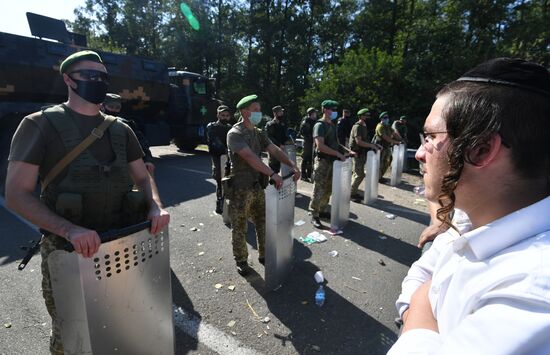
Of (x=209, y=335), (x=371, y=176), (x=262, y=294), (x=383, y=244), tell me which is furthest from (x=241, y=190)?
(x=371, y=176)

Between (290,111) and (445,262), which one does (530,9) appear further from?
(445,262)

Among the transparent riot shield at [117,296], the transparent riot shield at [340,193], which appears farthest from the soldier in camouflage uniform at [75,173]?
the transparent riot shield at [340,193]

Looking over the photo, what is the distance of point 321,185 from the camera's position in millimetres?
5336

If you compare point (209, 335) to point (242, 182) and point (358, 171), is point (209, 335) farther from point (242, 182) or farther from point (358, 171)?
point (358, 171)

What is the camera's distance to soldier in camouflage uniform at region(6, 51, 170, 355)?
172 cm

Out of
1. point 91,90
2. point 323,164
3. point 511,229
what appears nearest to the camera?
point 511,229

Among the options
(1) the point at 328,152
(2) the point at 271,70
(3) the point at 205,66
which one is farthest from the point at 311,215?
(3) the point at 205,66

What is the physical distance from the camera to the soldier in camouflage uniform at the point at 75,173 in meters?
→ 1.72

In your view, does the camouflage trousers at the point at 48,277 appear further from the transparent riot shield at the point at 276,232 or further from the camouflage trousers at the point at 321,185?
the camouflage trousers at the point at 321,185

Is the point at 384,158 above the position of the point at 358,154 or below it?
below

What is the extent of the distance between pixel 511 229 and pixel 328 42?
31.1m

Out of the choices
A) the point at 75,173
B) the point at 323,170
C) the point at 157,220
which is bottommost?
the point at 323,170

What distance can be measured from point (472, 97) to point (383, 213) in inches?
219

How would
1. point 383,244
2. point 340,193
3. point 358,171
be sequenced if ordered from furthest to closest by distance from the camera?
point 358,171
point 340,193
point 383,244
